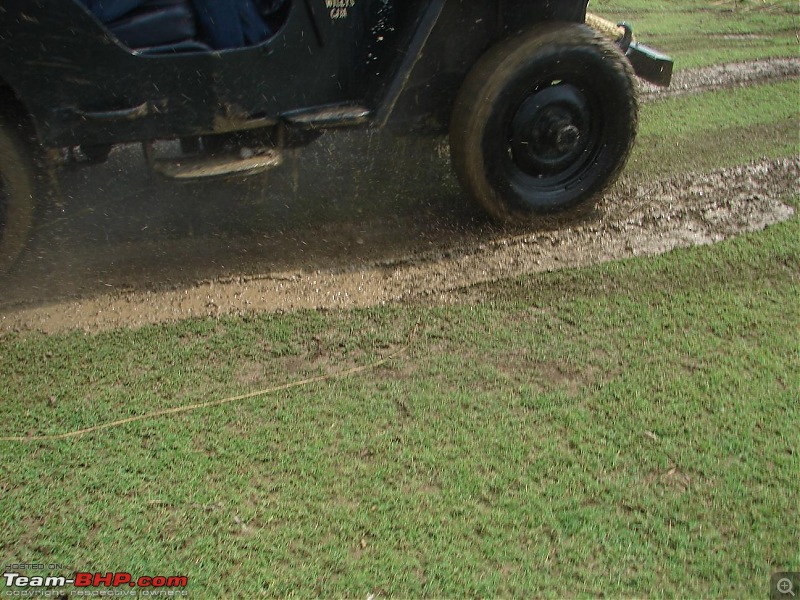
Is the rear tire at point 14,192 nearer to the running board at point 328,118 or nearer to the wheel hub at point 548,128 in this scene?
the running board at point 328,118

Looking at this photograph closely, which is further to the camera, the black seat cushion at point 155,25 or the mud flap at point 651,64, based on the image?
the mud flap at point 651,64

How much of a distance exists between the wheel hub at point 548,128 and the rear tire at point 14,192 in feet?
6.19

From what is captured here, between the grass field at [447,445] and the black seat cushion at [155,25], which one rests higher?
the black seat cushion at [155,25]

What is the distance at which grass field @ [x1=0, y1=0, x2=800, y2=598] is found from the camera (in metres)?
1.83

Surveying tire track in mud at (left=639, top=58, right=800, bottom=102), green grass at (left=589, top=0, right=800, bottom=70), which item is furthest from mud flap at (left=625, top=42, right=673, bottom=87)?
green grass at (left=589, top=0, right=800, bottom=70)

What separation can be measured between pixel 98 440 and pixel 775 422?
1980 mm

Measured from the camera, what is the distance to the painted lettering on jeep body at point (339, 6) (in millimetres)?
2775

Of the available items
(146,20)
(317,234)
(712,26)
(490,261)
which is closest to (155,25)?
(146,20)

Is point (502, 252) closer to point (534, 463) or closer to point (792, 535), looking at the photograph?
point (534, 463)

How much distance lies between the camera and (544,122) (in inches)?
124

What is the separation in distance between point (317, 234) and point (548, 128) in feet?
3.53

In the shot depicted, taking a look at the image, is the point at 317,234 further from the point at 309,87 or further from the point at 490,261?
the point at 490,261

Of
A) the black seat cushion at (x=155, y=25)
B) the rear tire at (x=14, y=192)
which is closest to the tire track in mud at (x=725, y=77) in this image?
the black seat cushion at (x=155, y=25)

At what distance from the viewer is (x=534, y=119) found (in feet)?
10.3
